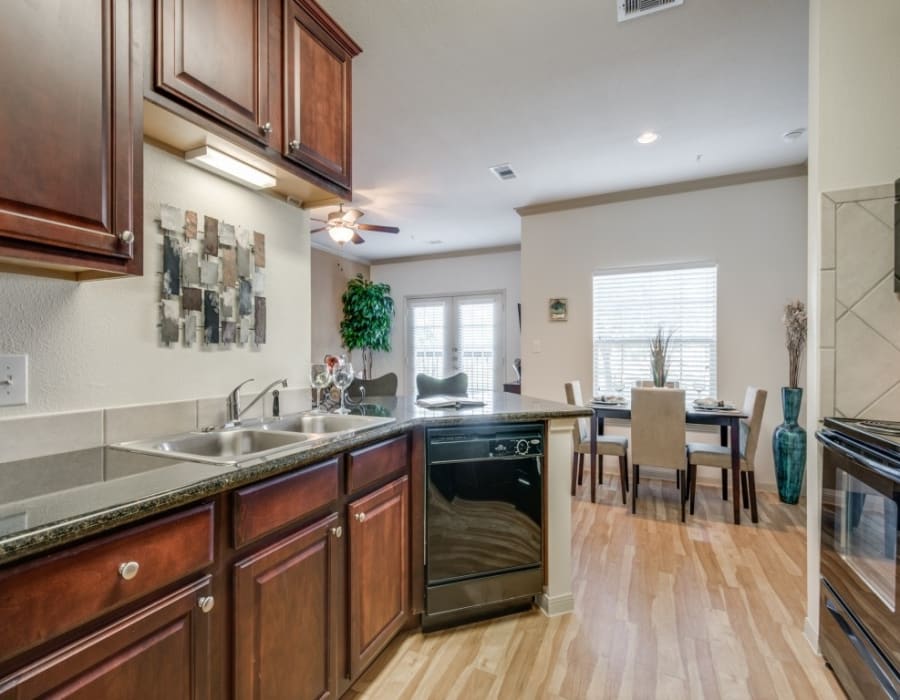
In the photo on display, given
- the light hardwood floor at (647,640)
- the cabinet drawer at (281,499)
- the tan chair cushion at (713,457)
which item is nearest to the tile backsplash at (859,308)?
the light hardwood floor at (647,640)

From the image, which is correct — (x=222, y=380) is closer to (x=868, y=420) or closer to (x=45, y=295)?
(x=45, y=295)

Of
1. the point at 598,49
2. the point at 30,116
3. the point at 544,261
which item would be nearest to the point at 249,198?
the point at 30,116

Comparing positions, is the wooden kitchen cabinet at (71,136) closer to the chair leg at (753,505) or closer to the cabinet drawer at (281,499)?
the cabinet drawer at (281,499)

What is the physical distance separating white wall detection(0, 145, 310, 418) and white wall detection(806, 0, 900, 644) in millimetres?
2290

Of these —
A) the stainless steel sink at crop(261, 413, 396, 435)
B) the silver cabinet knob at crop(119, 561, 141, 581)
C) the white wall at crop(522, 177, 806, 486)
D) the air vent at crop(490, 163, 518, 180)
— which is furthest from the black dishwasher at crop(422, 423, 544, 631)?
the white wall at crop(522, 177, 806, 486)

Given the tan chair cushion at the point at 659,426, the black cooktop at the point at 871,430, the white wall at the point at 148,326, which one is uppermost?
the white wall at the point at 148,326

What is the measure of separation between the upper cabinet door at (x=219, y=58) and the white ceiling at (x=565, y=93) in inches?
28.6

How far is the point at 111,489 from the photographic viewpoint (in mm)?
904

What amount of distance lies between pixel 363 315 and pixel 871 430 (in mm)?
5674

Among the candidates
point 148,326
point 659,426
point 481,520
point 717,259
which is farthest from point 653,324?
point 148,326

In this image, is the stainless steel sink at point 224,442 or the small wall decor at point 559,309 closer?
the stainless steel sink at point 224,442

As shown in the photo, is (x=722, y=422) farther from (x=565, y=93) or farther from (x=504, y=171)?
(x=504, y=171)

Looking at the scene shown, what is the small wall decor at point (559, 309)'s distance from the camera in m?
4.65

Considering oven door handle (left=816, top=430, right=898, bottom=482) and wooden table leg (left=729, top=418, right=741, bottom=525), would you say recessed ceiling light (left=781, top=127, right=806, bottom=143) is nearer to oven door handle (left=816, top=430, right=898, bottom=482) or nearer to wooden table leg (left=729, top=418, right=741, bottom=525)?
wooden table leg (left=729, top=418, right=741, bottom=525)
